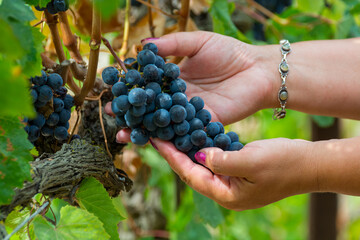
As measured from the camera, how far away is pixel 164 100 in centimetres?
82

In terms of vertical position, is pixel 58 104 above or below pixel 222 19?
below

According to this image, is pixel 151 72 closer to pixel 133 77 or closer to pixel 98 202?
pixel 133 77

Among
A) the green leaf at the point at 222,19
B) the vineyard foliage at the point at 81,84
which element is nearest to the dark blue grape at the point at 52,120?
the vineyard foliage at the point at 81,84

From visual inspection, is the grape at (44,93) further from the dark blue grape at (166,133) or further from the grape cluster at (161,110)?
the dark blue grape at (166,133)

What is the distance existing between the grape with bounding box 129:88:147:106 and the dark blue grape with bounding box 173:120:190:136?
96mm

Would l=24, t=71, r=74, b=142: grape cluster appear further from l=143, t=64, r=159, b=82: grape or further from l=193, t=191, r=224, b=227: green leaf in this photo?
l=193, t=191, r=224, b=227: green leaf

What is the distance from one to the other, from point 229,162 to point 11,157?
0.41 m

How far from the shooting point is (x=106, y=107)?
39.2 inches

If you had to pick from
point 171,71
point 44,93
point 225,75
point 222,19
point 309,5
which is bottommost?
point 44,93

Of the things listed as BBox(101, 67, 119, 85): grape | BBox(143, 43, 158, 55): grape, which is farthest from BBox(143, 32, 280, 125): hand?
BBox(101, 67, 119, 85): grape

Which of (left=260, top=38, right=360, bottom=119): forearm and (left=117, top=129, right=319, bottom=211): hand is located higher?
(left=260, top=38, right=360, bottom=119): forearm

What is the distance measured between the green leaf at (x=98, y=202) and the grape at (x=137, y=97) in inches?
7.4

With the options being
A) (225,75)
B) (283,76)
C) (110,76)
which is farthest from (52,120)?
(283,76)

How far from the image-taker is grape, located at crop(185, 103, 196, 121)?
0.85 metres
